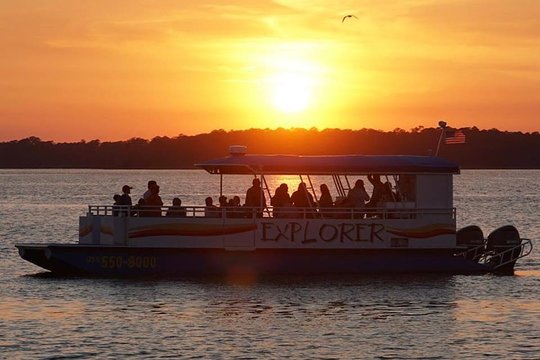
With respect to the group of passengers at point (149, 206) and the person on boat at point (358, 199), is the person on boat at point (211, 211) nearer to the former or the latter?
the group of passengers at point (149, 206)

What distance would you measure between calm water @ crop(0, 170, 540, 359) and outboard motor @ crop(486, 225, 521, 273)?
686 mm

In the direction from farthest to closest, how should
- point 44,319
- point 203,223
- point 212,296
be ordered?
point 203,223 < point 212,296 < point 44,319

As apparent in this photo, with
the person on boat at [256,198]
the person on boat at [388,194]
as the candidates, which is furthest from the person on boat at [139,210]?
the person on boat at [388,194]

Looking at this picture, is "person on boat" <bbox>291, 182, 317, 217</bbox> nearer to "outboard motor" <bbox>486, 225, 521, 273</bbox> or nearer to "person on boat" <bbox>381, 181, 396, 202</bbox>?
"person on boat" <bbox>381, 181, 396, 202</bbox>

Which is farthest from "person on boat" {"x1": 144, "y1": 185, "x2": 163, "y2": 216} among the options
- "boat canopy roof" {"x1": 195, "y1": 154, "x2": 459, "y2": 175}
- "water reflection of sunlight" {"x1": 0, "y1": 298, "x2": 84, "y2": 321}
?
"water reflection of sunlight" {"x1": 0, "y1": 298, "x2": 84, "y2": 321}

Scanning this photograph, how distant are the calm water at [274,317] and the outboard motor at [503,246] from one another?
2.25 ft

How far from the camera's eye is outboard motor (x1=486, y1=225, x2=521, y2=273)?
35.8m

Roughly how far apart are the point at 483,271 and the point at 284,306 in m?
8.01

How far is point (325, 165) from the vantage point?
33.4 meters

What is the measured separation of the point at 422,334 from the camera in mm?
25719

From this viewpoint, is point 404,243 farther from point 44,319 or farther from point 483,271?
point 44,319

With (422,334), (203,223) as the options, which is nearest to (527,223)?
(203,223)

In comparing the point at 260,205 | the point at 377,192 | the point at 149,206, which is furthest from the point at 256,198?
the point at 377,192

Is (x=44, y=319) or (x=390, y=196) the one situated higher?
(x=390, y=196)
